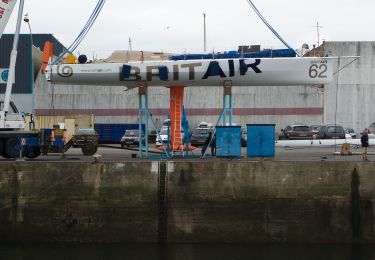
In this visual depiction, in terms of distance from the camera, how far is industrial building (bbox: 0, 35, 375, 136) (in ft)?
195

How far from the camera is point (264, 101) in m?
59.5

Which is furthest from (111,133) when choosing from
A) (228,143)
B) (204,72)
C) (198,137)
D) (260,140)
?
(260,140)

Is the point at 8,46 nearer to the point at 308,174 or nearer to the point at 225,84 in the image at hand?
the point at 225,84

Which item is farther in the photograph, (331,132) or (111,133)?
(111,133)

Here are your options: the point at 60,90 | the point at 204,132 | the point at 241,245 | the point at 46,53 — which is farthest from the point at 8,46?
the point at 241,245

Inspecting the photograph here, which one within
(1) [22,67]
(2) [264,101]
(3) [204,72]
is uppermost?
(1) [22,67]

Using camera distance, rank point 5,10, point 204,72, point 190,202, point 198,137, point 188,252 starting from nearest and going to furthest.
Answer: point 188,252
point 190,202
point 204,72
point 5,10
point 198,137

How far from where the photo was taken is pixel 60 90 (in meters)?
60.5

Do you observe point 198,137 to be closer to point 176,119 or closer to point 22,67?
point 176,119

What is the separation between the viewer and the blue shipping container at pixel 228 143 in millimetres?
24766

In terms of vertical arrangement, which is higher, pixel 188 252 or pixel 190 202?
pixel 190 202

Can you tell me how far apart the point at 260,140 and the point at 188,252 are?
256 inches

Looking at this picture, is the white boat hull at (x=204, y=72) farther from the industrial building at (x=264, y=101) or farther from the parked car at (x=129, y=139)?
the industrial building at (x=264, y=101)

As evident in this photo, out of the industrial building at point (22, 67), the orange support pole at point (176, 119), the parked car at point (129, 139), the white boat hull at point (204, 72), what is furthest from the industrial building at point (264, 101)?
the orange support pole at point (176, 119)
